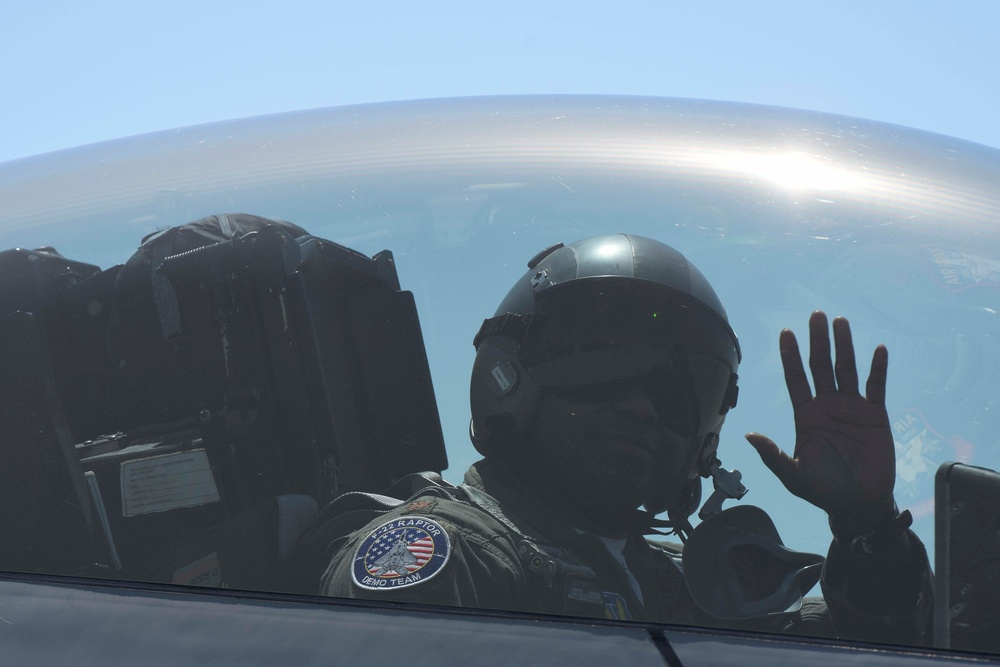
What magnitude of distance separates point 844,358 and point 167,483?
3.88 feet

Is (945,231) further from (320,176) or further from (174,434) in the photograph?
(174,434)

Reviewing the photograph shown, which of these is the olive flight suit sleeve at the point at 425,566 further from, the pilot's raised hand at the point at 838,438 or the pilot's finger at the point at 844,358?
the pilot's finger at the point at 844,358

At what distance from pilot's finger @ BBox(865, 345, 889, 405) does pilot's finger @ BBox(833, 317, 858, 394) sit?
0.02 meters

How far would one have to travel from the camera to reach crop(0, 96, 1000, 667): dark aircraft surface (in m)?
1.12

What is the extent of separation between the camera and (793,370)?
55.6 inches

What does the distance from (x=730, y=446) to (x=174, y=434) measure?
1024mm

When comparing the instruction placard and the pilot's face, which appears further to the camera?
the pilot's face

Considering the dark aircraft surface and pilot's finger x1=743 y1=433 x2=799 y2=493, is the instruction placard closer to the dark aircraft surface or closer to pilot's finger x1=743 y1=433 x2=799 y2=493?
the dark aircraft surface

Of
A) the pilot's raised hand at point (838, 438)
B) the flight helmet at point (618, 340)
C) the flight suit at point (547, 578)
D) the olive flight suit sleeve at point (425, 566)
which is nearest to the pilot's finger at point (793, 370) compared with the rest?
the pilot's raised hand at point (838, 438)

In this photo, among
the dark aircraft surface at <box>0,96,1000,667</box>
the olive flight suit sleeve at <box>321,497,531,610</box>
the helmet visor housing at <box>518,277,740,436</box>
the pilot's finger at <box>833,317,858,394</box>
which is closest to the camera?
the dark aircraft surface at <box>0,96,1000,667</box>

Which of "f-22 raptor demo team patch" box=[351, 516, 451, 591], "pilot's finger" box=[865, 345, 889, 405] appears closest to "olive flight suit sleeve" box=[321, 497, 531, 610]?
"f-22 raptor demo team patch" box=[351, 516, 451, 591]

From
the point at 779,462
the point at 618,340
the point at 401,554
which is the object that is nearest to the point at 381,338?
the point at 618,340

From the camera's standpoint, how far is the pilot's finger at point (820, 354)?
4.58 ft

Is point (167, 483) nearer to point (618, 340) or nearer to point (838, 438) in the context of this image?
point (618, 340)
